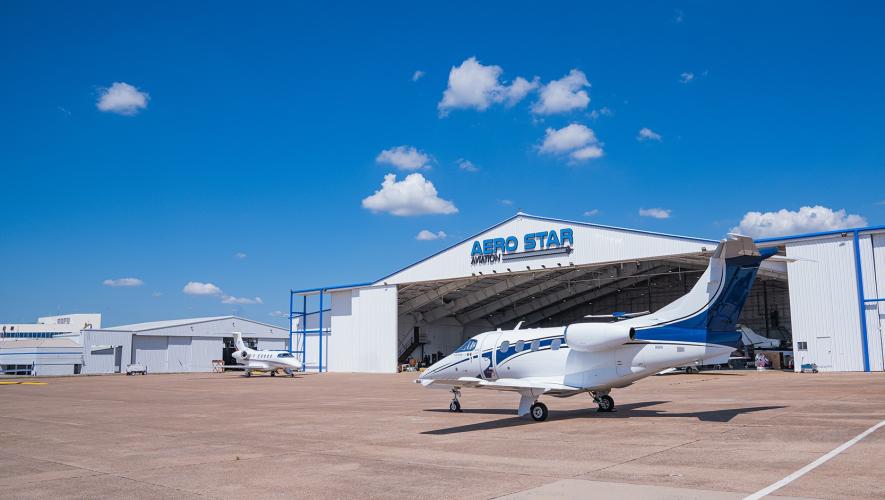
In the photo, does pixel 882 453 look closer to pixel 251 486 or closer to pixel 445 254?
pixel 251 486

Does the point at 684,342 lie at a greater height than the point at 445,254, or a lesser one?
lesser

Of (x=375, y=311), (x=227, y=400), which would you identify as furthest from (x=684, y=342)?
(x=375, y=311)

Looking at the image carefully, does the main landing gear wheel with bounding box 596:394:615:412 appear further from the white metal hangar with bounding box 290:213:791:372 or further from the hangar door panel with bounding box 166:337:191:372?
the hangar door panel with bounding box 166:337:191:372

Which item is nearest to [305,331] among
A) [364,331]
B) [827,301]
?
[364,331]

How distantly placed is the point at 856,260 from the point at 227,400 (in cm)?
3579

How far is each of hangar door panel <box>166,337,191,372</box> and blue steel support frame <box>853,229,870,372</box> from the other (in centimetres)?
7361

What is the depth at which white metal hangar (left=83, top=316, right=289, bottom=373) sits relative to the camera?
78.2m

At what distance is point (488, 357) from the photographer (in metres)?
20.6

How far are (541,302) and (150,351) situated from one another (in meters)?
48.7

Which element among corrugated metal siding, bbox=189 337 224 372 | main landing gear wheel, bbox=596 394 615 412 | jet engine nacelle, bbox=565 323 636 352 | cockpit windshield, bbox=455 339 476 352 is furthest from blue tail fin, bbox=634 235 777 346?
corrugated metal siding, bbox=189 337 224 372

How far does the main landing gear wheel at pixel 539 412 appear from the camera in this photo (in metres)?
17.9

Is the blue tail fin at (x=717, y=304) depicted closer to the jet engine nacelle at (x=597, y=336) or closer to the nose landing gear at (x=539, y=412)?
the jet engine nacelle at (x=597, y=336)

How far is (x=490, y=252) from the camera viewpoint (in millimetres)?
52312

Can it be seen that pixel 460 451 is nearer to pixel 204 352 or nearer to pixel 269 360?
pixel 269 360
